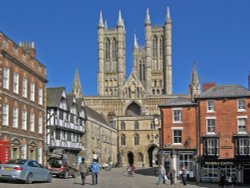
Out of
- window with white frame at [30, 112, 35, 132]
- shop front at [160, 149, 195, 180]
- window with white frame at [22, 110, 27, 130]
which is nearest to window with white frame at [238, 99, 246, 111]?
shop front at [160, 149, 195, 180]

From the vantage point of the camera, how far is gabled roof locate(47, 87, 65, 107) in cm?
5086

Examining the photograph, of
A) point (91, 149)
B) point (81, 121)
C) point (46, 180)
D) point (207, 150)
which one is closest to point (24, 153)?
point (46, 180)

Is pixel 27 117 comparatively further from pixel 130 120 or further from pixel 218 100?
pixel 130 120

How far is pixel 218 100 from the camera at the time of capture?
4903 cm

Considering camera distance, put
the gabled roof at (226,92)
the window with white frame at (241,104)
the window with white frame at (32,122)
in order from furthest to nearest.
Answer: the gabled roof at (226,92), the window with white frame at (241,104), the window with white frame at (32,122)

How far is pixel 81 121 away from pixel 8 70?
98.9 ft

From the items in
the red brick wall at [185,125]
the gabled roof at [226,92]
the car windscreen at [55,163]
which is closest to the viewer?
the car windscreen at [55,163]

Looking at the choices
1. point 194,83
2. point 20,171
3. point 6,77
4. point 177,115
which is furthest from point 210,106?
point 194,83

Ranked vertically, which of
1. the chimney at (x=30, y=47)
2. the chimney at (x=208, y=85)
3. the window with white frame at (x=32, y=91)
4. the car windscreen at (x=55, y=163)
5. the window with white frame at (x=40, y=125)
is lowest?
the car windscreen at (x=55, y=163)

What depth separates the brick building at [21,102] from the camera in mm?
35750

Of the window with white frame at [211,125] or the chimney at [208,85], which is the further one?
the chimney at [208,85]

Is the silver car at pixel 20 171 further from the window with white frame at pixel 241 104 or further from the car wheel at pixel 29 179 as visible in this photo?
the window with white frame at pixel 241 104

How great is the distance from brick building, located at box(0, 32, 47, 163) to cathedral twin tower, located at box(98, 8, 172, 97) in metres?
86.6

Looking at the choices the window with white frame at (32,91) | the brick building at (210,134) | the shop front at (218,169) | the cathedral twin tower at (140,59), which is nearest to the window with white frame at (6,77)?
the window with white frame at (32,91)
